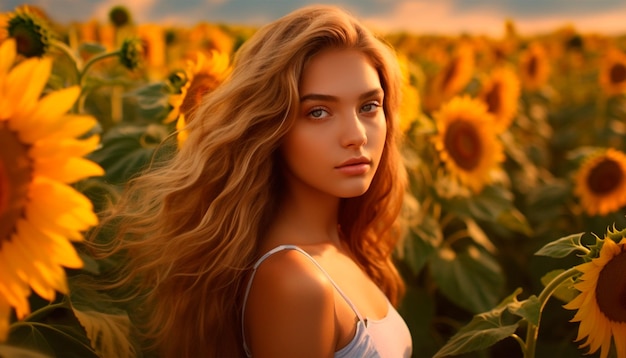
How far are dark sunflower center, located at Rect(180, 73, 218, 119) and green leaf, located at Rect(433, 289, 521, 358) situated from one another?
2.67ft

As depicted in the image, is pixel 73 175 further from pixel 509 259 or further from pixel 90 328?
pixel 509 259

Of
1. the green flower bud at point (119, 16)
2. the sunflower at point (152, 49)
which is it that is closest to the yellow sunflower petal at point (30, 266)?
the green flower bud at point (119, 16)

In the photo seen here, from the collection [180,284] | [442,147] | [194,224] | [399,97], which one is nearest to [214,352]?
[180,284]

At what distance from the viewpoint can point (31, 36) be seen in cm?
196

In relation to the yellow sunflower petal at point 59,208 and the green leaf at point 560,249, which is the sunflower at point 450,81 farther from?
the yellow sunflower petal at point 59,208

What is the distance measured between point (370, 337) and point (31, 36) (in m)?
1.12

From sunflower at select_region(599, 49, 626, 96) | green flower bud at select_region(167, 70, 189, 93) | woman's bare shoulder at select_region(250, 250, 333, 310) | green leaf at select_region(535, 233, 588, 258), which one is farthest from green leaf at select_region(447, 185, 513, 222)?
sunflower at select_region(599, 49, 626, 96)

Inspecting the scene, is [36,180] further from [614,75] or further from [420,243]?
[614,75]

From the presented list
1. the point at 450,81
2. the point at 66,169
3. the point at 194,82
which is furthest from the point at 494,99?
the point at 66,169

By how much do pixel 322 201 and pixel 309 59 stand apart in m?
0.30

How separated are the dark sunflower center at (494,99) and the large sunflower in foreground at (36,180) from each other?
2.91m

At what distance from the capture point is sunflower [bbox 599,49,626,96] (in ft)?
14.9

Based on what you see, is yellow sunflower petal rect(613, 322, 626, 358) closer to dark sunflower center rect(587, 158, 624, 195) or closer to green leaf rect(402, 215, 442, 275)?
green leaf rect(402, 215, 442, 275)

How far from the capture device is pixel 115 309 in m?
1.56
